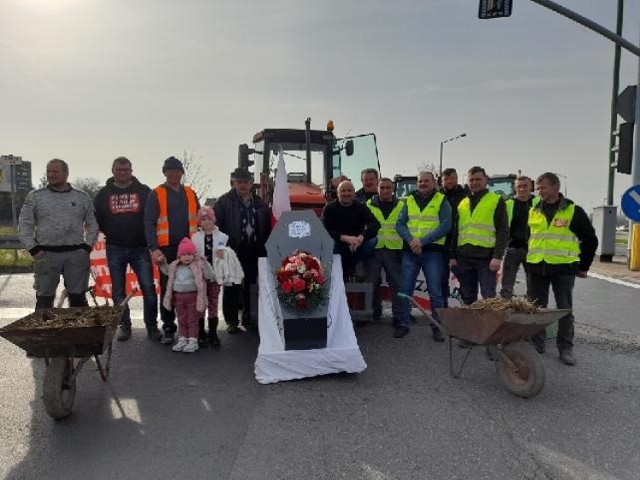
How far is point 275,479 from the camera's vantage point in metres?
3.17

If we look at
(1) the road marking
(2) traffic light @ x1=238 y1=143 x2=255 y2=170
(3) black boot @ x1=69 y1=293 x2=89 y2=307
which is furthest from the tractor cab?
(1) the road marking

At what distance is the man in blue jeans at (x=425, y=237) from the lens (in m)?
6.32

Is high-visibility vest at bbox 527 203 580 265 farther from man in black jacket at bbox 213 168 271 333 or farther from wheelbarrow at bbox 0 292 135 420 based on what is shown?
wheelbarrow at bbox 0 292 135 420


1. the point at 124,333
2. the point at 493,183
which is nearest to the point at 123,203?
the point at 124,333

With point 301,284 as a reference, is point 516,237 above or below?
above

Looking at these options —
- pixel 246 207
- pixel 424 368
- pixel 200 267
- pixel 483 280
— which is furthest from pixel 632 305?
pixel 200 267

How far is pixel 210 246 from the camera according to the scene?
6051 mm

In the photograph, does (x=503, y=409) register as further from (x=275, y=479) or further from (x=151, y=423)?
(x=151, y=423)

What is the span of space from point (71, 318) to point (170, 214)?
6.53 ft

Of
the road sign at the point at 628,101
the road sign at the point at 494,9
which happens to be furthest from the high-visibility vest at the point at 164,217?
the road sign at the point at 628,101

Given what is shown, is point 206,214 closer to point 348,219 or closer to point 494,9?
point 348,219

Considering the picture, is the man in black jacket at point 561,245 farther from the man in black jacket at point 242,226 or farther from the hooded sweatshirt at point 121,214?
the hooded sweatshirt at point 121,214

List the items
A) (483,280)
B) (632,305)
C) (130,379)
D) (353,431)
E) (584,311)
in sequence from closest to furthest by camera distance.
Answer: (353,431), (130,379), (483,280), (584,311), (632,305)

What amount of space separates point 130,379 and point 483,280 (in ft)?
13.1
